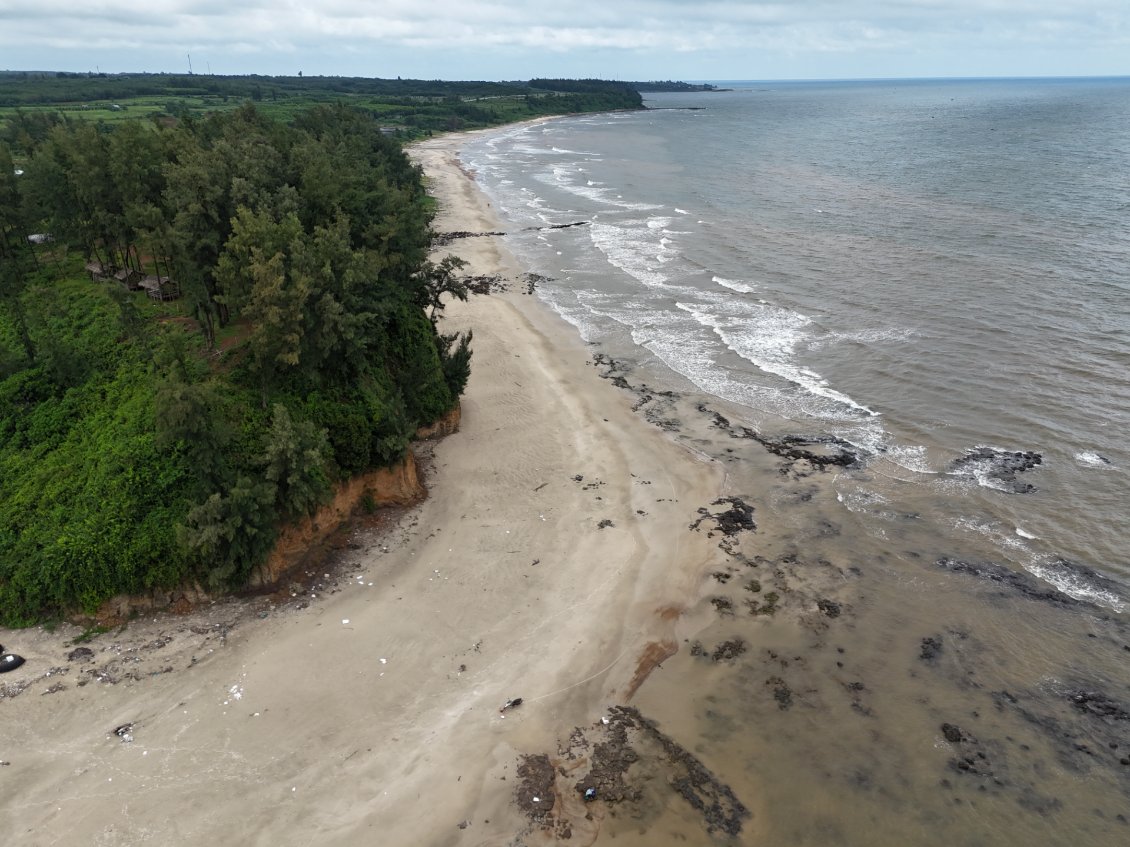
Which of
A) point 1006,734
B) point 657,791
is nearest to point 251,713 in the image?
point 657,791

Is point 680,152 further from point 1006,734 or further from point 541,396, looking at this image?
point 1006,734

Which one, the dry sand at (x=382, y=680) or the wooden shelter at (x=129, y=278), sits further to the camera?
the wooden shelter at (x=129, y=278)

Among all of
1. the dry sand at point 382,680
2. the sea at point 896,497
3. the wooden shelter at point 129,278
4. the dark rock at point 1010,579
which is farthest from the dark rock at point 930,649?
the wooden shelter at point 129,278

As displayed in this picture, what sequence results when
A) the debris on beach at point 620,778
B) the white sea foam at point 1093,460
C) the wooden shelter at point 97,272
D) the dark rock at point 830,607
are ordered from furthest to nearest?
1. the wooden shelter at point 97,272
2. the white sea foam at point 1093,460
3. the dark rock at point 830,607
4. the debris on beach at point 620,778

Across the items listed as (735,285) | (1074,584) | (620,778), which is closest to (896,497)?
(1074,584)

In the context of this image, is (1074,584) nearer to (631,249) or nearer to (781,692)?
(781,692)

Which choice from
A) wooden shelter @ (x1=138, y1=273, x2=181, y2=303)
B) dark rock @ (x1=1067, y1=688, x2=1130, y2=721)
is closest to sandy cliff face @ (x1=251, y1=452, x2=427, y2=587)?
wooden shelter @ (x1=138, y1=273, x2=181, y2=303)

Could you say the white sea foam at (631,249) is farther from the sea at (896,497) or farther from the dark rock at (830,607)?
the dark rock at (830,607)
